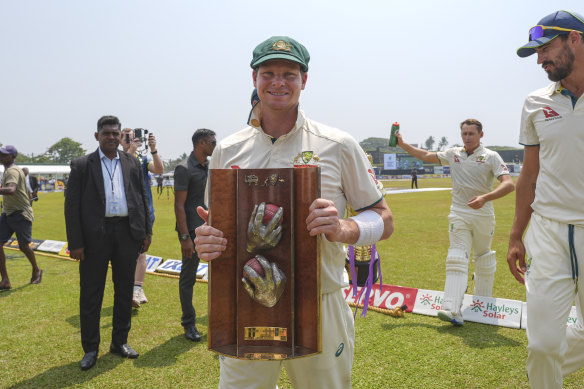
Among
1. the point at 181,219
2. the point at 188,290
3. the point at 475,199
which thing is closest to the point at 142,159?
the point at 181,219

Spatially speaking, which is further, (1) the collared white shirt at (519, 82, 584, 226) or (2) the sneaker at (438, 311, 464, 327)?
(2) the sneaker at (438, 311, 464, 327)

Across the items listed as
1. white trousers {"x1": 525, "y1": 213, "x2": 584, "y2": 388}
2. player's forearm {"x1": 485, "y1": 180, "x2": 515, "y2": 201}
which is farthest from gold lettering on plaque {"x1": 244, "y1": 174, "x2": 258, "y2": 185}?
player's forearm {"x1": 485, "y1": 180, "x2": 515, "y2": 201}

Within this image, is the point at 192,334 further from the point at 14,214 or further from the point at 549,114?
the point at 14,214

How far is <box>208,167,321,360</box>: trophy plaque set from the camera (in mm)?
1728

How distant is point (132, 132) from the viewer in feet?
20.3

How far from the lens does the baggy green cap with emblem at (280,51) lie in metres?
1.94

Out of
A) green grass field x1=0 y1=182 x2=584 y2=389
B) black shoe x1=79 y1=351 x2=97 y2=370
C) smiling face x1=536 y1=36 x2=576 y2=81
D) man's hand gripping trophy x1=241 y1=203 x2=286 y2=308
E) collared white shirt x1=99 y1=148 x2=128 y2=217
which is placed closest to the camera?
man's hand gripping trophy x1=241 y1=203 x2=286 y2=308

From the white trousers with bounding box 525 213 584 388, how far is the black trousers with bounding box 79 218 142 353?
3.69m

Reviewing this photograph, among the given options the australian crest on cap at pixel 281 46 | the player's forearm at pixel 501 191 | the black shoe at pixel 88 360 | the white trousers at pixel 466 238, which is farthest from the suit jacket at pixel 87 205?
the player's forearm at pixel 501 191

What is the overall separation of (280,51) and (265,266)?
101 cm

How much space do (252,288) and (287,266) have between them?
18 centimetres

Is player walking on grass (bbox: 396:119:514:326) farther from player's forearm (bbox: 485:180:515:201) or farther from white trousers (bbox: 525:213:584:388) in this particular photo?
white trousers (bbox: 525:213:584:388)

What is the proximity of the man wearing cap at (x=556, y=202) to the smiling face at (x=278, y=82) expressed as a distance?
1.81 metres

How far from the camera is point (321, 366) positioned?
2041 mm
